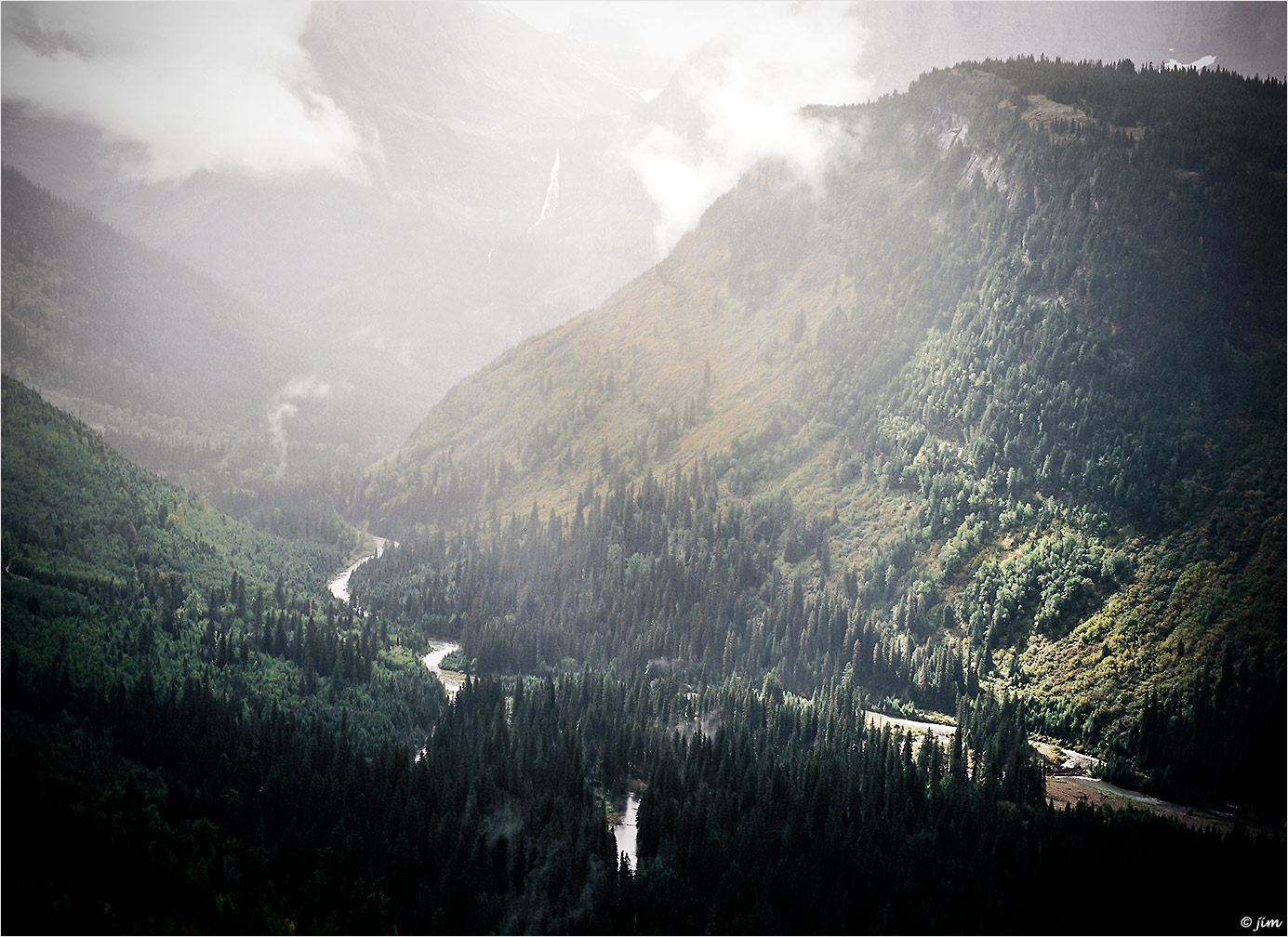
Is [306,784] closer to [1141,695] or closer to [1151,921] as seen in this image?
[1151,921]

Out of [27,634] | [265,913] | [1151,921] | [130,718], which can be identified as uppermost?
[27,634]

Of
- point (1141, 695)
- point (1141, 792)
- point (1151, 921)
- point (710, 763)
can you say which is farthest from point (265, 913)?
point (1141, 695)

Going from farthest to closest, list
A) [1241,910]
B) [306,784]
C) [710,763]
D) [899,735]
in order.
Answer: [899,735]
[710,763]
[306,784]
[1241,910]

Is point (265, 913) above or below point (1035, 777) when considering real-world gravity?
below

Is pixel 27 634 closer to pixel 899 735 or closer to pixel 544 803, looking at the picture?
pixel 544 803

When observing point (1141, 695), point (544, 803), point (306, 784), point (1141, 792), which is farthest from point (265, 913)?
point (1141, 695)

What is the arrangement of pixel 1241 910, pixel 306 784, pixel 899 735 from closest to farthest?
pixel 1241 910, pixel 306 784, pixel 899 735

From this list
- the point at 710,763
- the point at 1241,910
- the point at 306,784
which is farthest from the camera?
the point at 710,763

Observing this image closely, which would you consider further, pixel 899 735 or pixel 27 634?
pixel 899 735

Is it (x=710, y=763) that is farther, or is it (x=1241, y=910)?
(x=710, y=763)
